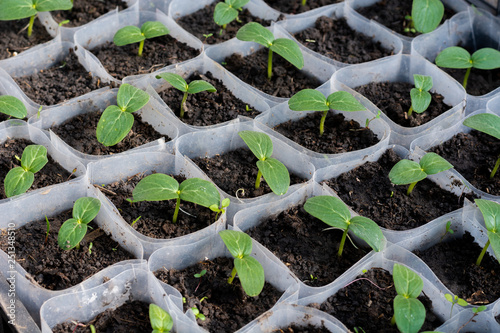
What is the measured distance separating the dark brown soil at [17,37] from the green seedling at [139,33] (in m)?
0.51

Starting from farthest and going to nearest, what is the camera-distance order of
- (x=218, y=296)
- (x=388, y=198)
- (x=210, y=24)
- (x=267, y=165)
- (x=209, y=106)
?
(x=210, y=24) → (x=209, y=106) → (x=388, y=198) → (x=267, y=165) → (x=218, y=296)

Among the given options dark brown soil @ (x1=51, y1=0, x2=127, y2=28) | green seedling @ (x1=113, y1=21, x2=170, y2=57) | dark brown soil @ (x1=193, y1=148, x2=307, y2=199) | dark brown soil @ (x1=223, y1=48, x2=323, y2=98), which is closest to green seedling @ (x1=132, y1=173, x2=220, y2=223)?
dark brown soil @ (x1=193, y1=148, x2=307, y2=199)

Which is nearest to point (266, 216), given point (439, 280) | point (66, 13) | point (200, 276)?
point (200, 276)

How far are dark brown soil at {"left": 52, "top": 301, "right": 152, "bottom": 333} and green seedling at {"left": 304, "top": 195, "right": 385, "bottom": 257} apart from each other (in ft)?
2.36

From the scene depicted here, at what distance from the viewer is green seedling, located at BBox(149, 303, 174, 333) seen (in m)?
2.08

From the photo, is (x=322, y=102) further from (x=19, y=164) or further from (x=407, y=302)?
(x=19, y=164)

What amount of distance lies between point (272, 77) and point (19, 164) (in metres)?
1.29

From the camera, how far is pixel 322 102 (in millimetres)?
2777

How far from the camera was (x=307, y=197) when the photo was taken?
2658 millimetres

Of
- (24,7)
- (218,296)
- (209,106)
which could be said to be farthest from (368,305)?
(24,7)

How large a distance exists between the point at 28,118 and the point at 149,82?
585 mm

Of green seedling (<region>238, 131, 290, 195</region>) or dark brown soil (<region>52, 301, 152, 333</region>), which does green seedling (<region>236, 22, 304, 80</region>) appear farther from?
dark brown soil (<region>52, 301, 152, 333</region>)

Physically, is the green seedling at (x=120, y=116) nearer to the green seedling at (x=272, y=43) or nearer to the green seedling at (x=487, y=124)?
the green seedling at (x=272, y=43)

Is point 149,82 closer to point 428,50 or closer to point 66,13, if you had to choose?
point 66,13
